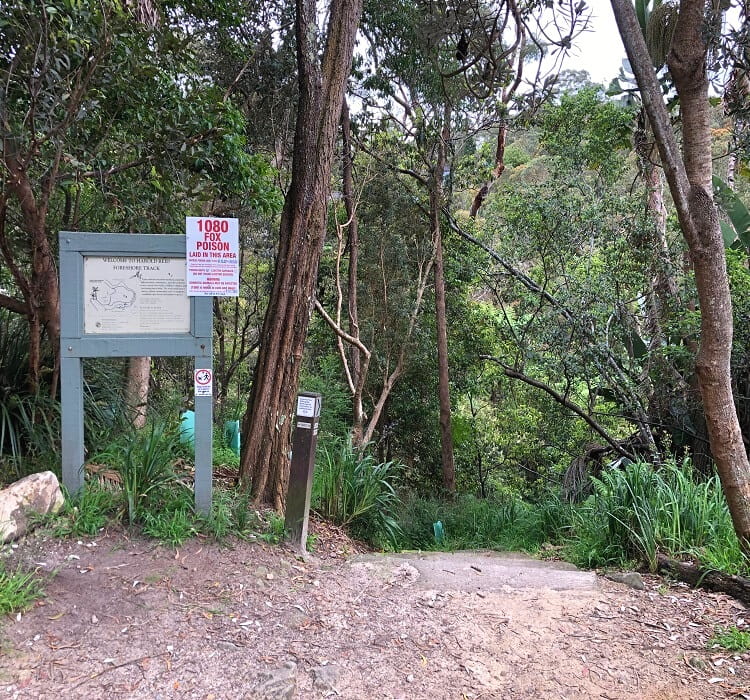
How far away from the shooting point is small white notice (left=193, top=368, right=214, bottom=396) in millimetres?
4223

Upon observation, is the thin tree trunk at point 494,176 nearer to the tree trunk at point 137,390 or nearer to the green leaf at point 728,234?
the green leaf at point 728,234

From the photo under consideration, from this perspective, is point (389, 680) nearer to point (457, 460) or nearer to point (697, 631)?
point (697, 631)

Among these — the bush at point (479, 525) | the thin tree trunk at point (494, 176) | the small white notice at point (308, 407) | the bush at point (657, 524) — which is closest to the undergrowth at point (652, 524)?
the bush at point (657, 524)

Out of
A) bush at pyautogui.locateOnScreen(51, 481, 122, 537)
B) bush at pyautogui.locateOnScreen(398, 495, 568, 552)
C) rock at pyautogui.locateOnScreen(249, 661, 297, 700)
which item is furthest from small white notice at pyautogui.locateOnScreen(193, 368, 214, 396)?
bush at pyautogui.locateOnScreen(398, 495, 568, 552)

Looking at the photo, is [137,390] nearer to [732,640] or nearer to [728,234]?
[732,640]

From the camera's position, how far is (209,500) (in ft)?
14.0

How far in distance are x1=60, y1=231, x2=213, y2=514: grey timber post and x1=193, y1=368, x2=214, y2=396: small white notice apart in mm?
51

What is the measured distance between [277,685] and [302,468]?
1.72m

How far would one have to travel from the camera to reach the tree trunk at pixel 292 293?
15.9ft

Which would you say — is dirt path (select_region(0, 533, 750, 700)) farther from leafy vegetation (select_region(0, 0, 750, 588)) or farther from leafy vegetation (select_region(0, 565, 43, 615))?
leafy vegetation (select_region(0, 0, 750, 588))

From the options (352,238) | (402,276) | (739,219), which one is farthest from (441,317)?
(739,219)

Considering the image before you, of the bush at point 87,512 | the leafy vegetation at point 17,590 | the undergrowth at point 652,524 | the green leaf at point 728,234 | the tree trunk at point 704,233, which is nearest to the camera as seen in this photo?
the leafy vegetation at point 17,590

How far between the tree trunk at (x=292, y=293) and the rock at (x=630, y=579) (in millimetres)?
2538

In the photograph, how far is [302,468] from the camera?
428 cm
